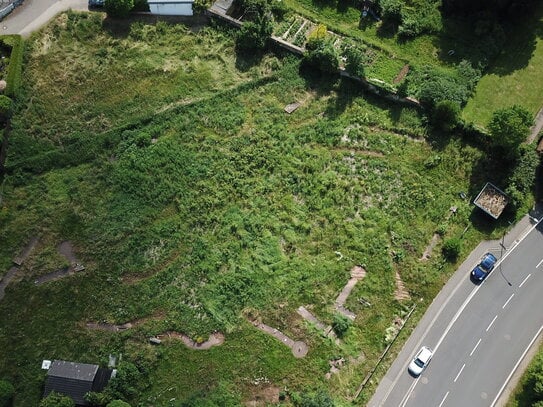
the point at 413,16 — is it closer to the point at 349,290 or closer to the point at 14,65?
the point at 349,290

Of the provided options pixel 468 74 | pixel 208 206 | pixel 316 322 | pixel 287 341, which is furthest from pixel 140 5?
pixel 287 341

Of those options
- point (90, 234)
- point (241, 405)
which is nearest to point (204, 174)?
point (90, 234)

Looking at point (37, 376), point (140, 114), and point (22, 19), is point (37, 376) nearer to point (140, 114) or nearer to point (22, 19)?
point (140, 114)

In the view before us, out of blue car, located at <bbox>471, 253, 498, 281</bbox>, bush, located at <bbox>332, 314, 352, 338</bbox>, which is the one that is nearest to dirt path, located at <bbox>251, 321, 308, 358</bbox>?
bush, located at <bbox>332, 314, 352, 338</bbox>

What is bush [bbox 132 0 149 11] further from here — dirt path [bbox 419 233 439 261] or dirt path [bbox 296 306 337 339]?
dirt path [bbox 419 233 439 261]

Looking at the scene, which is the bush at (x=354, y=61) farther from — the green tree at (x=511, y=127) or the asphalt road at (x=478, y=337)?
the asphalt road at (x=478, y=337)
